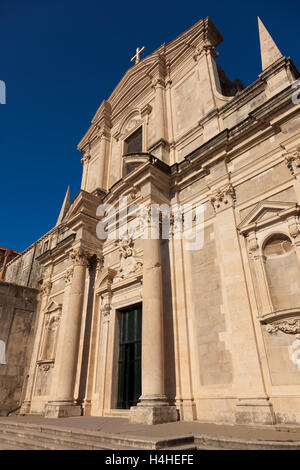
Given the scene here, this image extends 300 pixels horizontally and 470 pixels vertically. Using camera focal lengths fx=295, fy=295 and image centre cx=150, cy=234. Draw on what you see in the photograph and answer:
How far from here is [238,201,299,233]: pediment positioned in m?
6.93

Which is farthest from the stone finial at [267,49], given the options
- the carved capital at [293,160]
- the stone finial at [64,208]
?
the stone finial at [64,208]

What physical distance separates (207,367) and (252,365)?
1354 millimetres

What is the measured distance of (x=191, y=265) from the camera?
8.83m

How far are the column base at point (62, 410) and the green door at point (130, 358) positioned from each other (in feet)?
4.85

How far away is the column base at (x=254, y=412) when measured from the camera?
5.79 m

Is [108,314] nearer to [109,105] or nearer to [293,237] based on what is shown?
[293,237]

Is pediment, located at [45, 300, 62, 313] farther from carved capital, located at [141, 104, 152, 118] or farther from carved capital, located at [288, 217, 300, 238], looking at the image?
carved capital, located at [288, 217, 300, 238]

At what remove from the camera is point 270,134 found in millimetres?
8055

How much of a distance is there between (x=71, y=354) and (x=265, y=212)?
7763 millimetres

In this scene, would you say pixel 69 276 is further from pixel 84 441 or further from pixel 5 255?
pixel 5 255

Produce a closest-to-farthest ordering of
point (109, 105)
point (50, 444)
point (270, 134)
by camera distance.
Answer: point (50, 444), point (270, 134), point (109, 105)

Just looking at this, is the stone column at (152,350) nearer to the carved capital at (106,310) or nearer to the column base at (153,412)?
the column base at (153,412)

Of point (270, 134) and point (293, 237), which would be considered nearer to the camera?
point (293, 237)

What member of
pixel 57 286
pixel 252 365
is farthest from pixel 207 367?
pixel 57 286
